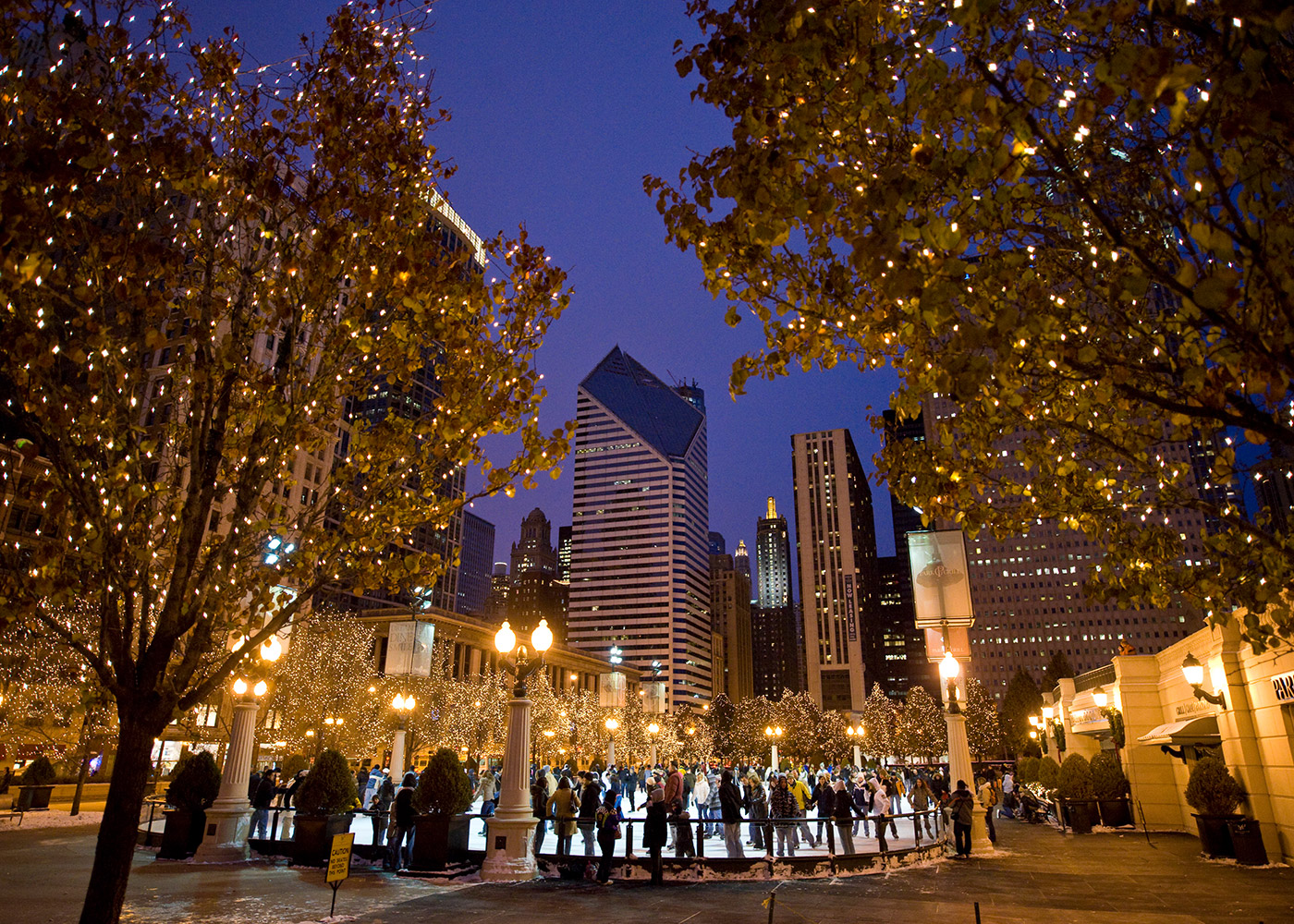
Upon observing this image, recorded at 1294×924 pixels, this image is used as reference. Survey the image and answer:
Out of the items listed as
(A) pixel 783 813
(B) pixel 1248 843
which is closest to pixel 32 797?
(A) pixel 783 813

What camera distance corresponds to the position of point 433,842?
14469 millimetres

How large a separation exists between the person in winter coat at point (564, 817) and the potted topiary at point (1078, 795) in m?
16.8

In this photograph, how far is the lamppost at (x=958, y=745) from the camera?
1864 centimetres

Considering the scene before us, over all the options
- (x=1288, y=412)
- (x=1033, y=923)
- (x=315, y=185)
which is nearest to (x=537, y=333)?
(x=315, y=185)

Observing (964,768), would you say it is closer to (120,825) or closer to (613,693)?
(120,825)

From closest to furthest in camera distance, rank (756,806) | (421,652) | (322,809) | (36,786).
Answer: (322,809) < (756,806) < (36,786) < (421,652)

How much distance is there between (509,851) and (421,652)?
123 feet

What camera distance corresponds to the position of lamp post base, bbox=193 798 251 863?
50.4 feet

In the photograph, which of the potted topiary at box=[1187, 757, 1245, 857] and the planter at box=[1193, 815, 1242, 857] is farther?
the planter at box=[1193, 815, 1242, 857]

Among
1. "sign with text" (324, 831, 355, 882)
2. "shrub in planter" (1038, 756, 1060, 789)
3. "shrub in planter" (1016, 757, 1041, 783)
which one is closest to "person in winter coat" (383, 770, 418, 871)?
"sign with text" (324, 831, 355, 882)

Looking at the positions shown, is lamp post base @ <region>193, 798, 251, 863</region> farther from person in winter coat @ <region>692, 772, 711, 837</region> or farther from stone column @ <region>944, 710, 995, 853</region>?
stone column @ <region>944, 710, 995, 853</region>

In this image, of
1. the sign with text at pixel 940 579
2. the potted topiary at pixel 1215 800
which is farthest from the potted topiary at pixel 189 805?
the potted topiary at pixel 1215 800

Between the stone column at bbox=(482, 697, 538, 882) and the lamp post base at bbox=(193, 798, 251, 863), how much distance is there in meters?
5.68

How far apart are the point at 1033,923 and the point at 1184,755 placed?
1454 cm
